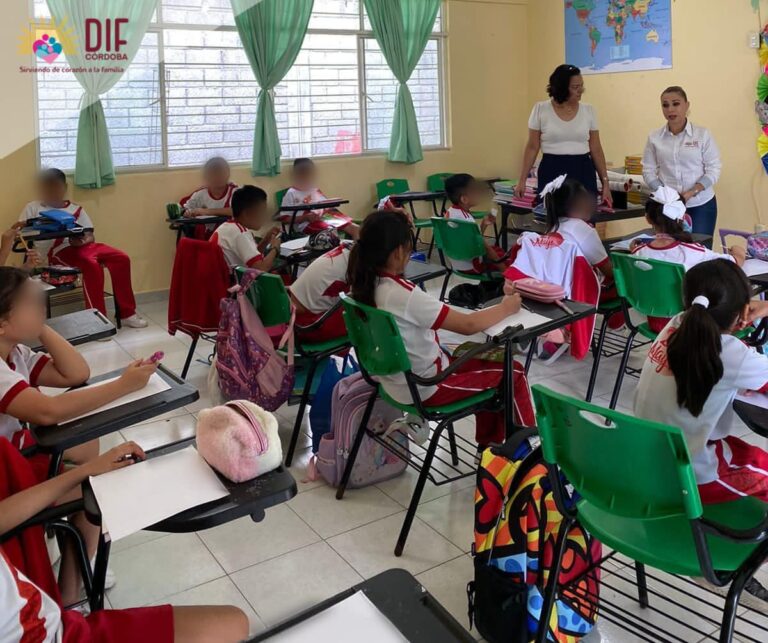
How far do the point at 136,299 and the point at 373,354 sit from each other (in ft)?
12.3

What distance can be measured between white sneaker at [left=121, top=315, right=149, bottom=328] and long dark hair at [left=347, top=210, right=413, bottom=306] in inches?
122

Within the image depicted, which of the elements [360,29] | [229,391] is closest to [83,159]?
[360,29]

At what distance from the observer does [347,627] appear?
2.94 feet

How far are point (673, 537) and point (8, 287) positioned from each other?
1.62 meters

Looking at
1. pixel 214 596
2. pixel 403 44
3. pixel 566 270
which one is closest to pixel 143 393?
pixel 214 596

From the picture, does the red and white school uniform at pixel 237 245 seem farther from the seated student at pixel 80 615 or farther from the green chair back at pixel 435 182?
the green chair back at pixel 435 182

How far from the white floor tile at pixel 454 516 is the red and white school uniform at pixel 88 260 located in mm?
3236

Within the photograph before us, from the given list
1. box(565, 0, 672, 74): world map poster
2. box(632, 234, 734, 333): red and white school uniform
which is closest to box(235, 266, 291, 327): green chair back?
box(632, 234, 734, 333): red and white school uniform

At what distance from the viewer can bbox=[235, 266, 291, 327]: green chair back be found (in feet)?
9.89

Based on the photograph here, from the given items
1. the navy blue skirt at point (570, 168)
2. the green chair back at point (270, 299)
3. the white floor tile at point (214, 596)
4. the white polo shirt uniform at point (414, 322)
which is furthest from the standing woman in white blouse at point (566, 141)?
the white floor tile at point (214, 596)

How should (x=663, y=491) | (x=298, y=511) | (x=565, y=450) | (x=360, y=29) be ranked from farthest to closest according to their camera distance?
(x=360, y=29) < (x=298, y=511) < (x=565, y=450) < (x=663, y=491)

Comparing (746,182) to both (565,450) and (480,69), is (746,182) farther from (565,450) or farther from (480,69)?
(565,450)

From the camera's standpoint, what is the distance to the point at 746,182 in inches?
214

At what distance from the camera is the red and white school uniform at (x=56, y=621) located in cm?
113
